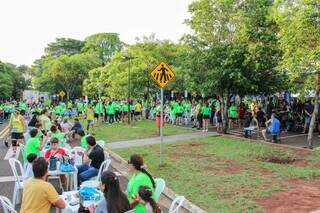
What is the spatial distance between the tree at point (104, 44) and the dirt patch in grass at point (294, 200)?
8056cm

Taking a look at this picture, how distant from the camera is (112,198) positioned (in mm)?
6059

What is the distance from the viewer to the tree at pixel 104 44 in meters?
90.6

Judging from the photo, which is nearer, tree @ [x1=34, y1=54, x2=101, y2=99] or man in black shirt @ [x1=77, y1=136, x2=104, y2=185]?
man in black shirt @ [x1=77, y1=136, x2=104, y2=185]

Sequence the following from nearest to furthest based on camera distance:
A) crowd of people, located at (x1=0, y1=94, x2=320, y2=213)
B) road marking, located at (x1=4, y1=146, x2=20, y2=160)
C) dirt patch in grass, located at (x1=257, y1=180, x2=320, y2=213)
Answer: crowd of people, located at (x1=0, y1=94, x2=320, y2=213), dirt patch in grass, located at (x1=257, y1=180, x2=320, y2=213), road marking, located at (x1=4, y1=146, x2=20, y2=160)

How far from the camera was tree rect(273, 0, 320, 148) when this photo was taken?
16438 millimetres

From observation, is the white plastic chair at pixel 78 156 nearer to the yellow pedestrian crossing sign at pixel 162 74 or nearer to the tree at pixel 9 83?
the yellow pedestrian crossing sign at pixel 162 74

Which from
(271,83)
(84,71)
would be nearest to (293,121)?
(271,83)

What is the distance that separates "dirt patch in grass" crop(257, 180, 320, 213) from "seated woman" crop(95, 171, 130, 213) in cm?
412

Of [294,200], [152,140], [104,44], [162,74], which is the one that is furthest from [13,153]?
[104,44]

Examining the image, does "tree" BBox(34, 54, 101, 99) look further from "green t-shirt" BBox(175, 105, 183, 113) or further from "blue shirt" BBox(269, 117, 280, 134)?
"blue shirt" BBox(269, 117, 280, 134)

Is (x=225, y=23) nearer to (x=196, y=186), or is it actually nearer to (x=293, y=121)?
(x=293, y=121)

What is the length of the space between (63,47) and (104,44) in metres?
9.38

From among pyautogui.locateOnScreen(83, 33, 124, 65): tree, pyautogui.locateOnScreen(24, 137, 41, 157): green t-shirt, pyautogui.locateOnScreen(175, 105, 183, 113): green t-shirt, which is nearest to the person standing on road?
pyautogui.locateOnScreen(24, 137, 41, 157): green t-shirt

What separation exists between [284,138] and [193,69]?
18.8ft
